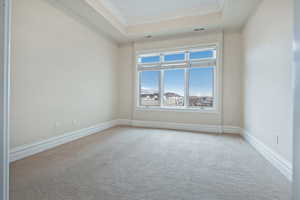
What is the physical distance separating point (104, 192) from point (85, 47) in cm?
322

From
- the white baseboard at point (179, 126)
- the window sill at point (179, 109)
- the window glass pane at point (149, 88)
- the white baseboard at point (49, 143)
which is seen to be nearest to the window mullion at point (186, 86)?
the window sill at point (179, 109)

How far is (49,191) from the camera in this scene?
4.85 feet

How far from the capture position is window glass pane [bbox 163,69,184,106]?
180 inches

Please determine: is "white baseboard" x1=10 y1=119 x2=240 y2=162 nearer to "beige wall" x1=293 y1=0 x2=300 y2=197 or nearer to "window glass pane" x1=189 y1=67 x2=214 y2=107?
"window glass pane" x1=189 y1=67 x2=214 y2=107

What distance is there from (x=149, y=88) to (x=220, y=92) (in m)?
2.14

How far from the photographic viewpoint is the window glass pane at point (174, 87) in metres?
4.56

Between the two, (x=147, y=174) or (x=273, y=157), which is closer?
(x=147, y=174)

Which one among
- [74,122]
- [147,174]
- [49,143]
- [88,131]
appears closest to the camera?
[147,174]

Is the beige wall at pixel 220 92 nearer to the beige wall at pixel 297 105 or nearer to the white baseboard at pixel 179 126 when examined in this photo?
the white baseboard at pixel 179 126

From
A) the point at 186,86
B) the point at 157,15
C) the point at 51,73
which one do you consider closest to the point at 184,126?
the point at 186,86

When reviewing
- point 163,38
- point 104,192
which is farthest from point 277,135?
point 163,38

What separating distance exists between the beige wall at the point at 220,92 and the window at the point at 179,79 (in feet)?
0.79

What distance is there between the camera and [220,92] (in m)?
4.00

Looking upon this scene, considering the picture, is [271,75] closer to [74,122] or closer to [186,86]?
[186,86]
